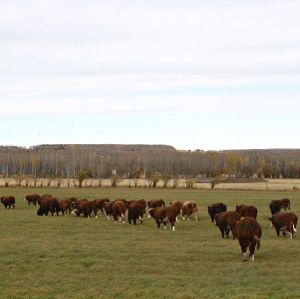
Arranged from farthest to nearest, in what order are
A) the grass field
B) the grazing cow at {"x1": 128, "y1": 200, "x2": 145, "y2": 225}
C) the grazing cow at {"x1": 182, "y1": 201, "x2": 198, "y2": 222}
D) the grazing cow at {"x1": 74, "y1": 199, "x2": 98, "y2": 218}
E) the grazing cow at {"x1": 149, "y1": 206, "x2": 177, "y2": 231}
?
1. the grazing cow at {"x1": 74, "y1": 199, "x2": 98, "y2": 218}
2. the grazing cow at {"x1": 182, "y1": 201, "x2": 198, "y2": 222}
3. the grazing cow at {"x1": 128, "y1": 200, "x2": 145, "y2": 225}
4. the grazing cow at {"x1": 149, "y1": 206, "x2": 177, "y2": 231}
5. the grass field

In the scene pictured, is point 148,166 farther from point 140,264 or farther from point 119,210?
point 140,264

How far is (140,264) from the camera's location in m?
19.2

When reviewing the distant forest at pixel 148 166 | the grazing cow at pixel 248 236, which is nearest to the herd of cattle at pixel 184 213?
the grazing cow at pixel 248 236

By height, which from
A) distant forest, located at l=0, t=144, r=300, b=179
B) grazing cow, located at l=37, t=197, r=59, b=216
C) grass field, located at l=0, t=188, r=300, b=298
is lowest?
grass field, located at l=0, t=188, r=300, b=298

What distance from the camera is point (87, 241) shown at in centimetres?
2491

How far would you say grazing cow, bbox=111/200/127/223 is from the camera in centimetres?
3472

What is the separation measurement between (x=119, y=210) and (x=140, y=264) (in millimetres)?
15657

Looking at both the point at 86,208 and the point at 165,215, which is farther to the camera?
the point at 86,208

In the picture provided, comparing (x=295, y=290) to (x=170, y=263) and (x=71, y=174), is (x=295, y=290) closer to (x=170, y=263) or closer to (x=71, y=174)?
(x=170, y=263)

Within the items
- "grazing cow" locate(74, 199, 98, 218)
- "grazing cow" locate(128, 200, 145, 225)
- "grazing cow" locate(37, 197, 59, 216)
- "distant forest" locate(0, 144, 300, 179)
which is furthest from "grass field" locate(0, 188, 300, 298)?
"distant forest" locate(0, 144, 300, 179)

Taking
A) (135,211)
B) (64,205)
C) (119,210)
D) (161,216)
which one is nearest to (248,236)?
(161,216)

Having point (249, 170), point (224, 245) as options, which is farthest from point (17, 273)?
point (249, 170)

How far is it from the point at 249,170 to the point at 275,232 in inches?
5348

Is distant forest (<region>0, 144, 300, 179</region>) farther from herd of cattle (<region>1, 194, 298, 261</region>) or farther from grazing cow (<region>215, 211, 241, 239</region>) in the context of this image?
grazing cow (<region>215, 211, 241, 239</region>)
